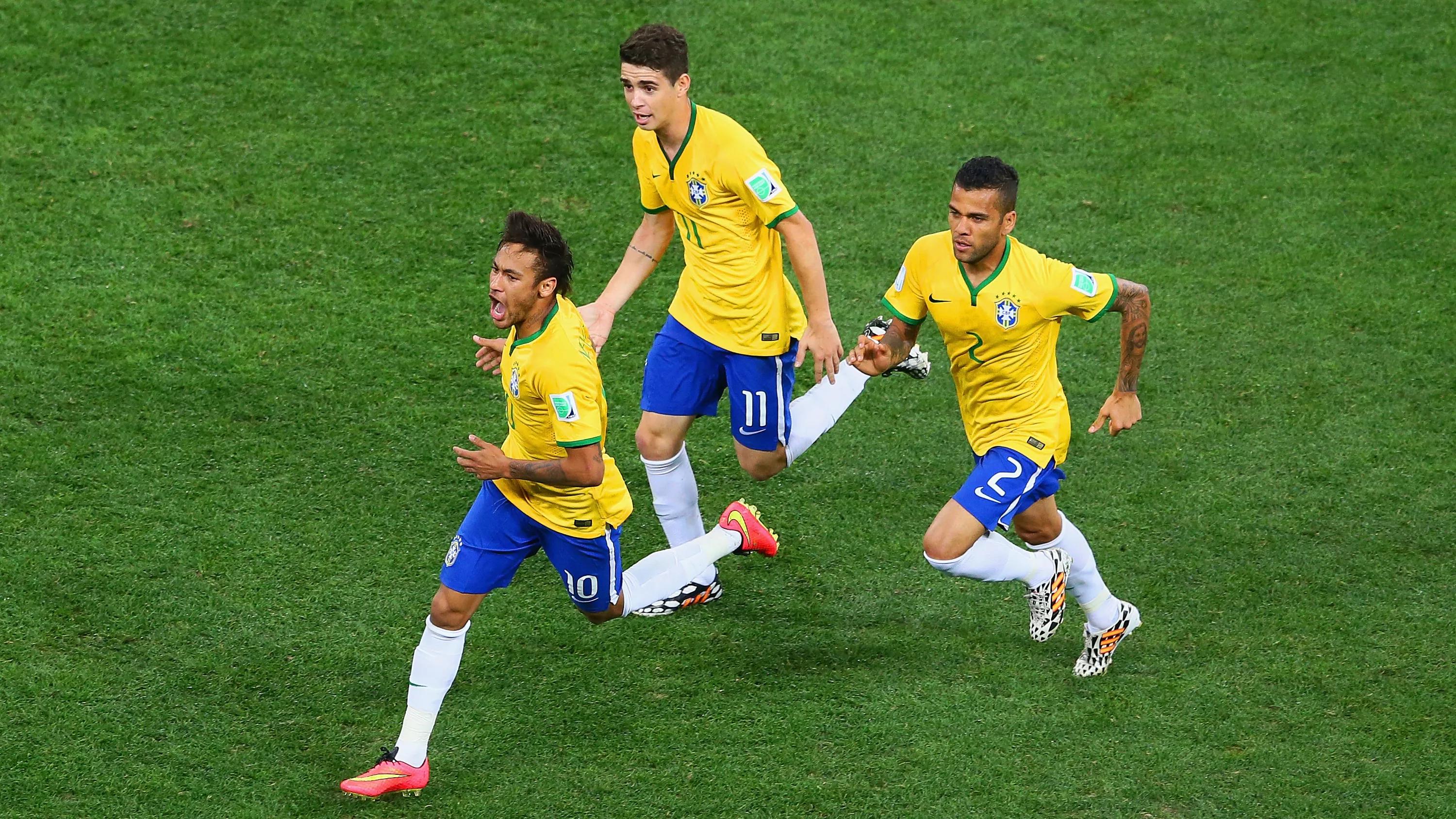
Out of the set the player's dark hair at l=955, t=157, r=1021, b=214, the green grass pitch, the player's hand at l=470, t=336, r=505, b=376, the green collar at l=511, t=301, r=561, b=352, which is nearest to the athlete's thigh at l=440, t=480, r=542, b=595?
the player's hand at l=470, t=336, r=505, b=376

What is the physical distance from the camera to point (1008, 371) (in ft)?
18.8

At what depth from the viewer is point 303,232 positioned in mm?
8695

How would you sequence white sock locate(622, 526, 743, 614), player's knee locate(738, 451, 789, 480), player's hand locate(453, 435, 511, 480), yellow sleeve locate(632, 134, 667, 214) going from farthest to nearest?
1. player's knee locate(738, 451, 789, 480)
2. yellow sleeve locate(632, 134, 667, 214)
3. white sock locate(622, 526, 743, 614)
4. player's hand locate(453, 435, 511, 480)

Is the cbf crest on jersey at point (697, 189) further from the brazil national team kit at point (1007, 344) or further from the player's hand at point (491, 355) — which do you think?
the player's hand at point (491, 355)

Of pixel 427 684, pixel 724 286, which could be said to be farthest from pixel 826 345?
pixel 427 684

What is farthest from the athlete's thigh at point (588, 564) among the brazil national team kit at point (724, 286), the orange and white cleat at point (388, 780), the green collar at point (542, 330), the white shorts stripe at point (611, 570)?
the brazil national team kit at point (724, 286)

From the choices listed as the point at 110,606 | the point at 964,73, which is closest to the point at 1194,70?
the point at 964,73

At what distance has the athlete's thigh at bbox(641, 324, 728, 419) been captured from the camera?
6.18 meters

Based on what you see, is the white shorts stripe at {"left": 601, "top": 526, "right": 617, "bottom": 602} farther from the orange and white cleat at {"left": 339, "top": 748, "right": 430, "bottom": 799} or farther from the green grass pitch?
the orange and white cleat at {"left": 339, "top": 748, "right": 430, "bottom": 799}

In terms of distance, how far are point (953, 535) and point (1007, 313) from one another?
85 centimetres

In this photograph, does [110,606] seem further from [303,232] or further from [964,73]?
[964,73]

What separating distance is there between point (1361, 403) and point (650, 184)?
394cm

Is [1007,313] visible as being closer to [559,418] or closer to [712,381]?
[712,381]

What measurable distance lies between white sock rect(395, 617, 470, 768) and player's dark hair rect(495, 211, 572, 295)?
4.26ft
